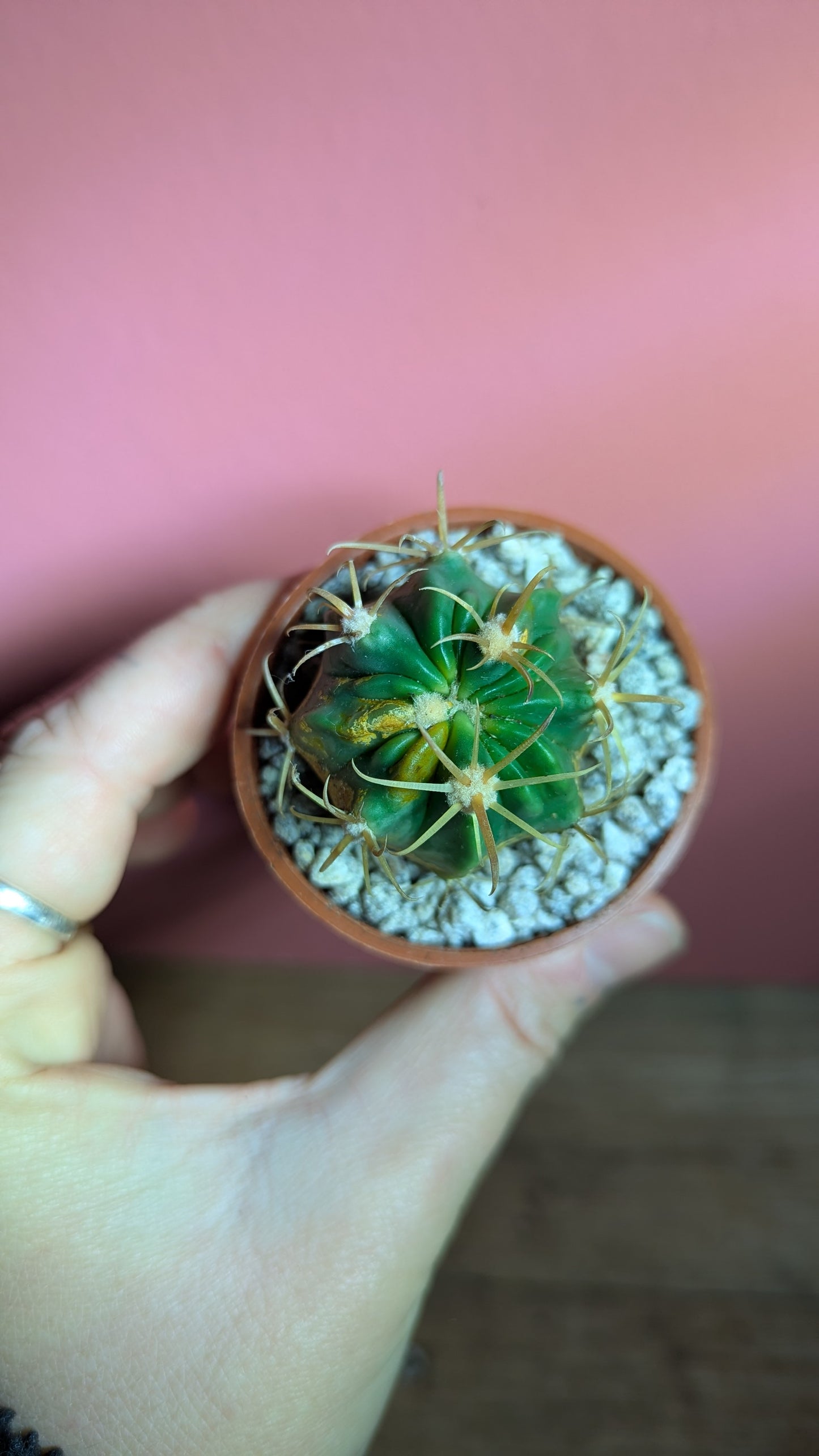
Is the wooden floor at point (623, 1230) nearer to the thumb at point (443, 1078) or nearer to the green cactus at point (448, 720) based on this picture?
the thumb at point (443, 1078)

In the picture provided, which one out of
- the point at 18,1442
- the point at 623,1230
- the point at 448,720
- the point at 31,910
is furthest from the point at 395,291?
the point at 623,1230

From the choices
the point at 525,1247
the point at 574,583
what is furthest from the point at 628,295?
the point at 525,1247

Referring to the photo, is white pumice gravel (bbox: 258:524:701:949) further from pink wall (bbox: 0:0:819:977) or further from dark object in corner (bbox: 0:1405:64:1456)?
dark object in corner (bbox: 0:1405:64:1456)

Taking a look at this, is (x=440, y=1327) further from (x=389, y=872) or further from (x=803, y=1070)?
(x=389, y=872)

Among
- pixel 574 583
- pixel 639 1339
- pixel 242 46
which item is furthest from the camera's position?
pixel 639 1339

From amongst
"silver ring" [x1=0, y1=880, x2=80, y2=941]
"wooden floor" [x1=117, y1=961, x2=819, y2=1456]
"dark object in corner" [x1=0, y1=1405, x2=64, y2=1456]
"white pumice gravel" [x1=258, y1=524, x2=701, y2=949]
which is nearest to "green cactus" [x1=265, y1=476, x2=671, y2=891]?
"white pumice gravel" [x1=258, y1=524, x2=701, y2=949]

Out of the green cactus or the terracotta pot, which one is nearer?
the green cactus
